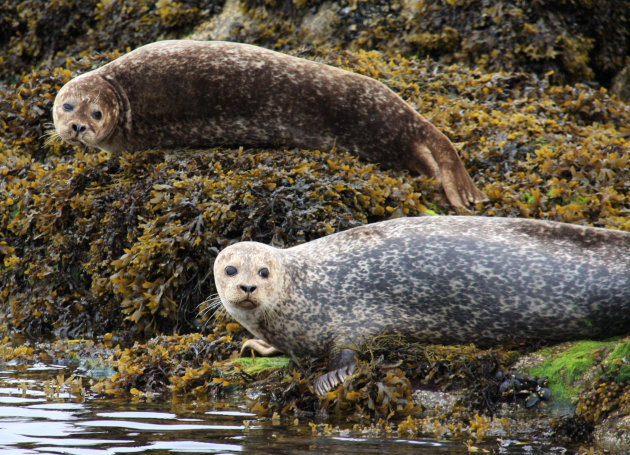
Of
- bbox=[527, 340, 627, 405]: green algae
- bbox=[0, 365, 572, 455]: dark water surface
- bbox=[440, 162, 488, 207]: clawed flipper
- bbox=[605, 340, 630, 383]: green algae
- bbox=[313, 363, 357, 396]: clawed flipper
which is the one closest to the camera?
bbox=[0, 365, 572, 455]: dark water surface

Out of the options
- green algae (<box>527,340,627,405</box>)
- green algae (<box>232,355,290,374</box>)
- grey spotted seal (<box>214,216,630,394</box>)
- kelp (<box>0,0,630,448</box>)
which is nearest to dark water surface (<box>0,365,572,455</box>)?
kelp (<box>0,0,630,448</box>)

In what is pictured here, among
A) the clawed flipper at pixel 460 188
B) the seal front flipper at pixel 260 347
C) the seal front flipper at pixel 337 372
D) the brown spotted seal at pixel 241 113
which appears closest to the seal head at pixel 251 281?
the seal front flipper at pixel 260 347

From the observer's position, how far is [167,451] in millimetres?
3383

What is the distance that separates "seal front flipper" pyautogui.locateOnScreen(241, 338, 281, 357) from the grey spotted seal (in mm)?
71

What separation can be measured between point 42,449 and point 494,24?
28.7ft

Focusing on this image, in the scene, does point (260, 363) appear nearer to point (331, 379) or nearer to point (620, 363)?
point (331, 379)

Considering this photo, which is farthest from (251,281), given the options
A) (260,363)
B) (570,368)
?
(570,368)

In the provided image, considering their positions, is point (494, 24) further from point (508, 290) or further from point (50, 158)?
point (508, 290)

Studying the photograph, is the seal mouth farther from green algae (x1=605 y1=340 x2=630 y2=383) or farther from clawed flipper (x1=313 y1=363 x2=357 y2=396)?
green algae (x1=605 y1=340 x2=630 y2=383)

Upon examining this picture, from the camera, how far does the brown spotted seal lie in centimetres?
741

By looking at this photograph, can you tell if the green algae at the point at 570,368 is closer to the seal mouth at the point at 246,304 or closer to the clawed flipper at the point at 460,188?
the seal mouth at the point at 246,304

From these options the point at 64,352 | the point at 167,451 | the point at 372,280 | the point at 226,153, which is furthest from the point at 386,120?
the point at 167,451

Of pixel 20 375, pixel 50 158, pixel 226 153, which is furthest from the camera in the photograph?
pixel 50 158

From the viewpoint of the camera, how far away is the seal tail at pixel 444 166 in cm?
704
